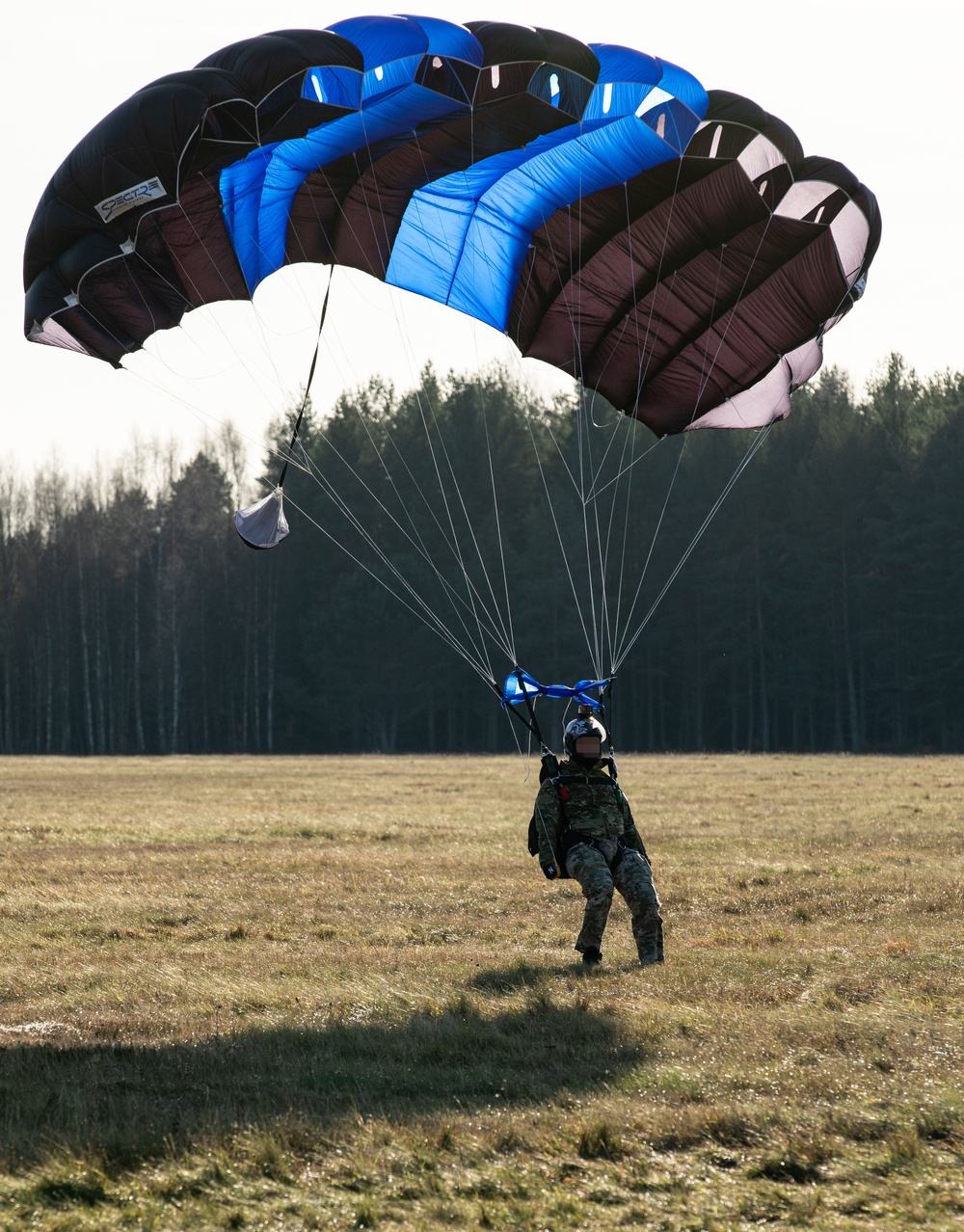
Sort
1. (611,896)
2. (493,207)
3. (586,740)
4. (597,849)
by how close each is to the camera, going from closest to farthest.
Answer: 1. (611,896)
2. (597,849)
3. (586,740)
4. (493,207)

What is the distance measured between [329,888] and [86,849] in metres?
4.96

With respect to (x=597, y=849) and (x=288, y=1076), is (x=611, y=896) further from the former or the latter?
(x=288, y=1076)

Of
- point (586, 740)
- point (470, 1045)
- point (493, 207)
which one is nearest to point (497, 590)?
point (493, 207)

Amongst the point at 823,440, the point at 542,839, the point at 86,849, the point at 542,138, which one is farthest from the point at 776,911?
the point at 823,440

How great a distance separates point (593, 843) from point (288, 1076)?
11.9 feet

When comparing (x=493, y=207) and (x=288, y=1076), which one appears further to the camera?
(x=493, y=207)

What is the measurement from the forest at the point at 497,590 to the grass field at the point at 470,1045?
38658mm

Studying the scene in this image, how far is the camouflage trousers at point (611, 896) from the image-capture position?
9.29m

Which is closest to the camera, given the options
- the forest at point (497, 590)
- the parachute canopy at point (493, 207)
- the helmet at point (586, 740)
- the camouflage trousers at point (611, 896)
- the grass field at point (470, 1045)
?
the grass field at point (470, 1045)

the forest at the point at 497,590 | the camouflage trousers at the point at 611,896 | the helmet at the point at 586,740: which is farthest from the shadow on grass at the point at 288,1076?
the forest at the point at 497,590

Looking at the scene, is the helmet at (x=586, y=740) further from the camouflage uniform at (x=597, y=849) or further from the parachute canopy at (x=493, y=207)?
the parachute canopy at (x=493, y=207)

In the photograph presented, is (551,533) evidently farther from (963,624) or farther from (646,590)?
(963,624)

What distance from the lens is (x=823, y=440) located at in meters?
58.1

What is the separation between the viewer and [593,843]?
9633 millimetres
